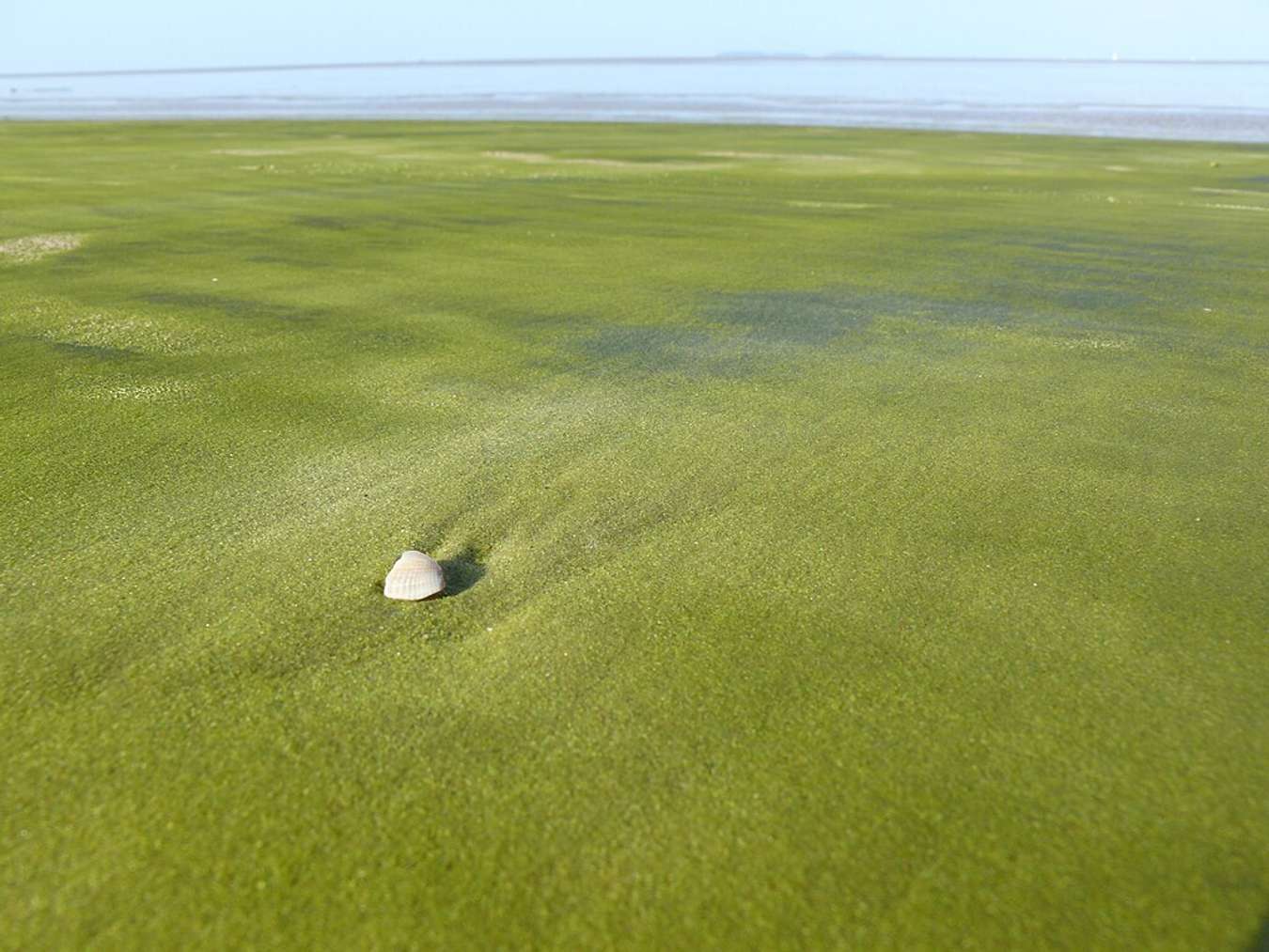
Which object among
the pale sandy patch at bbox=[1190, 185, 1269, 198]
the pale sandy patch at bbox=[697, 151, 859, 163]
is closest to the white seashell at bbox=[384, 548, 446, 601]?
the pale sandy patch at bbox=[1190, 185, 1269, 198]

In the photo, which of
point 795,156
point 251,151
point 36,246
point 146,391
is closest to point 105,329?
point 146,391

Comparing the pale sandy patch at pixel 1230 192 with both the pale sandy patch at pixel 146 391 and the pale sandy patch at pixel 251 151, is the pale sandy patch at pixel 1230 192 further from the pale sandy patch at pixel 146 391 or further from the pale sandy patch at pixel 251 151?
the pale sandy patch at pixel 251 151

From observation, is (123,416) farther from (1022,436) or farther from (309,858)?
(1022,436)

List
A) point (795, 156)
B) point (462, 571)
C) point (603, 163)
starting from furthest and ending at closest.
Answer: point (795, 156) → point (603, 163) → point (462, 571)

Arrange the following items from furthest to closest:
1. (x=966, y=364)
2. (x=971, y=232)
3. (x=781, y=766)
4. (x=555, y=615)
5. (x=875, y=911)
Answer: (x=971, y=232) → (x=966, y=364) → (x=555, y=615) → (x=781, y=766) → (x=875, y=911)

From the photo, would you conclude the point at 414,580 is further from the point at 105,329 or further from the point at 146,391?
the point at 105,329

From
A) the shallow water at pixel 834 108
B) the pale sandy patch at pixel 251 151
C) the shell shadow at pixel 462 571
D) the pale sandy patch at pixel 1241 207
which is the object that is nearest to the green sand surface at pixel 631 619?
the shell shadow at pixel 462 571

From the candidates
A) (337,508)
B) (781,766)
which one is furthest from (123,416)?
(781,766)
